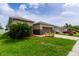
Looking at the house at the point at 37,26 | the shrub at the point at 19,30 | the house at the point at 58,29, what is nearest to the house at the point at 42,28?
the house at the point at 37,26

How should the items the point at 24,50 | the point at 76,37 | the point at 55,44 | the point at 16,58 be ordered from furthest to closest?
the point at 76,37
the point at 55,44
the point at 24,50
the point at 16,58

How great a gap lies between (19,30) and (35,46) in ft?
5.81

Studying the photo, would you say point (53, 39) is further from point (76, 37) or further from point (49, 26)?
point (76, 37)

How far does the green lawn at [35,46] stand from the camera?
8234mm

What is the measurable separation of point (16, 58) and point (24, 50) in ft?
3.12

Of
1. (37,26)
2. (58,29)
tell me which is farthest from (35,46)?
(37,26)

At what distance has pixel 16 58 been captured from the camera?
7.67 metres

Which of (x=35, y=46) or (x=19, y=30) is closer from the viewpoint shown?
(x=35, y=46)

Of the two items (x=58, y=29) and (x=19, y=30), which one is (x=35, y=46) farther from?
(x=19, y=30)

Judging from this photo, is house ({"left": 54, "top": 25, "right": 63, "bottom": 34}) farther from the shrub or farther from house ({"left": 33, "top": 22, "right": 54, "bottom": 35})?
the shrub

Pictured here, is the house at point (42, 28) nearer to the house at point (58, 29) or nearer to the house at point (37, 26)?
the house at point (37, 26)

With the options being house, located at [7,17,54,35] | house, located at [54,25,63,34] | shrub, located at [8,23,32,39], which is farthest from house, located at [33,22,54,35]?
shrub, located at [8,23,32,39]

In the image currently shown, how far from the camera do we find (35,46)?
29.7 ft

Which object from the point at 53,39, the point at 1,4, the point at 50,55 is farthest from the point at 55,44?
the point at 1,4
